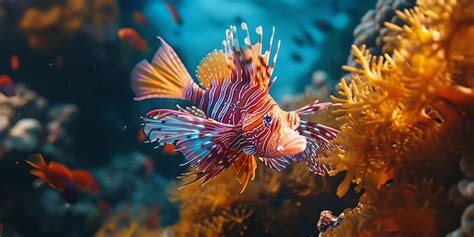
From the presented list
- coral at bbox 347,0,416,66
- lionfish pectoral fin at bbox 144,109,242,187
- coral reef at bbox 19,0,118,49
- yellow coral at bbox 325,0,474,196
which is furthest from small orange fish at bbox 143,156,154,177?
yellow coral at bbox 325,0,474,196

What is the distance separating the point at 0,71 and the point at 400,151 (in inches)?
379

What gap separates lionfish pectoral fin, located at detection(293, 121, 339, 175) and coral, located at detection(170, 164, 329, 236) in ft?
5.07

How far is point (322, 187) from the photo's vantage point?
12.9 feet

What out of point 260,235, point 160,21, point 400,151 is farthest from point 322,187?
point 160,21

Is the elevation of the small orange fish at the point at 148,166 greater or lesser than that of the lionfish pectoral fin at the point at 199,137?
lesser

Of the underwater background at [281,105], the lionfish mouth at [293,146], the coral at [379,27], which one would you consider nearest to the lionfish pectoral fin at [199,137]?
the lionfish mouth at [293,146]

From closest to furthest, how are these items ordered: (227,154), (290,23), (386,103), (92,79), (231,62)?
(386,103) → (227,154) → (231,62) → (92,79) → (290,23)

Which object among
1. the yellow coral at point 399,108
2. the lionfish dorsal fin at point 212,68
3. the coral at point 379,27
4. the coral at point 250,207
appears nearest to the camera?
the yellow coral at point 399,108

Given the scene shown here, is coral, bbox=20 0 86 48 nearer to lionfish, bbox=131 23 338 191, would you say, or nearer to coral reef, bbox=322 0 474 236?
lionfish, bbox=131 23 338 191

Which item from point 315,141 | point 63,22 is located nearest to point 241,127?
point 315,141

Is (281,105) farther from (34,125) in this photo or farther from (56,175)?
(34,125)

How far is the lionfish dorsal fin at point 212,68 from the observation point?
3.20 m

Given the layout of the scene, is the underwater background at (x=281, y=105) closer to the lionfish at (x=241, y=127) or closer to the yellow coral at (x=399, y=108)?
the yellow coral at (x=399, y=108)

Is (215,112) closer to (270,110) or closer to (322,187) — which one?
(270,110)
